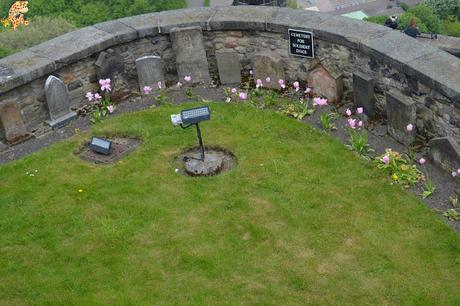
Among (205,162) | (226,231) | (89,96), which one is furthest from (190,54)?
(226,231)

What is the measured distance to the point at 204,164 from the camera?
9273mm

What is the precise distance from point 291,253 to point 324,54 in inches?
166

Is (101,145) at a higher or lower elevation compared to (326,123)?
higher

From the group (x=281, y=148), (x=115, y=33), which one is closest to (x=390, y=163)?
(x=281, y=148)

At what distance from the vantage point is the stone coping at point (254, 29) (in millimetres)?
8859

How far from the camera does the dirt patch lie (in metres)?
9.59

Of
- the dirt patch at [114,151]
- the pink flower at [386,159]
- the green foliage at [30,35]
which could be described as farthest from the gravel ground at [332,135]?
the green foliage at [30,35]

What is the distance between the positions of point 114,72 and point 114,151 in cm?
187

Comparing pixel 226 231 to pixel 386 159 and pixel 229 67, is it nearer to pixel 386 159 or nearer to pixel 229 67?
pixel 386 159

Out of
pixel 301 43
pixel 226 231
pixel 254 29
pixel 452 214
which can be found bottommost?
pixel 452 214

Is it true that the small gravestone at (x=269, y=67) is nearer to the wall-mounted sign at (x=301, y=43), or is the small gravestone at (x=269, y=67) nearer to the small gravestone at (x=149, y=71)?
the wall-mounted sign at (x=301, y=43)

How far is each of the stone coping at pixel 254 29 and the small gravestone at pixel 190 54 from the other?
19 cm

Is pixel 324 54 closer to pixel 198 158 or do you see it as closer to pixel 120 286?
pixel 198 158

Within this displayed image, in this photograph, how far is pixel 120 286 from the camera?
7086 mm
